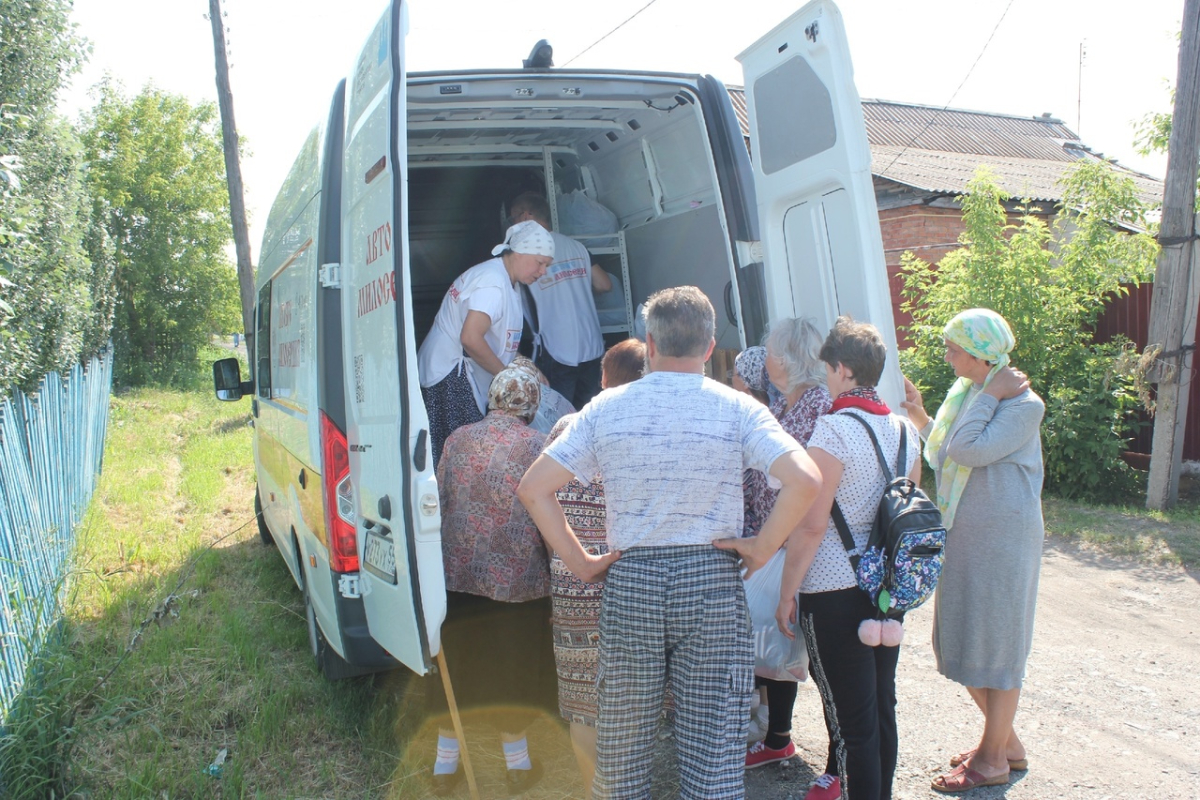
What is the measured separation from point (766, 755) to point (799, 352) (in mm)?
1592

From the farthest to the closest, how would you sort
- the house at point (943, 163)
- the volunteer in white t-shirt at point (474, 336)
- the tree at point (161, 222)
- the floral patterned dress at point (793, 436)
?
the tree at point (161, 222) < the house at point (943, 163) < the volunteer in white t-shirt at point (474, 336) < the floral patterned dress at point (793, 436)

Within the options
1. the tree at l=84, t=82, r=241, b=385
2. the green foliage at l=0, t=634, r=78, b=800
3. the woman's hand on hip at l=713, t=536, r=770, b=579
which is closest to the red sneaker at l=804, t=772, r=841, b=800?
the woman's hand on hip at l=713, t=536, r=770, b=579

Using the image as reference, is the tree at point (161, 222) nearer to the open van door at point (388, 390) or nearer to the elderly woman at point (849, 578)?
the open van door at point (388, 390)

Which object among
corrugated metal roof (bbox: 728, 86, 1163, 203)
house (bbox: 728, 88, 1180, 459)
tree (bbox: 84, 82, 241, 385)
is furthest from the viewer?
tree (bbox: 84, 82, 241, 385)

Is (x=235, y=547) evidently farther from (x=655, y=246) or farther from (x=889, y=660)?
(x=889, y=660)

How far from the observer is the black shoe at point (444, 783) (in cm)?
329

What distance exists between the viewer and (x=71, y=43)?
8.65 meters

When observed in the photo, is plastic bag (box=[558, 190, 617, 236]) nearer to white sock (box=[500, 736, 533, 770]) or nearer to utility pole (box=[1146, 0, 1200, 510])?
white sock (box=[500, 736, 533, 770])

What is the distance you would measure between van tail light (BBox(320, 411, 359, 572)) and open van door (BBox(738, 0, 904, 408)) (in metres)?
1.89

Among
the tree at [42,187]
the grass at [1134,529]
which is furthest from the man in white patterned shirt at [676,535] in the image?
the grass at [1134,529]

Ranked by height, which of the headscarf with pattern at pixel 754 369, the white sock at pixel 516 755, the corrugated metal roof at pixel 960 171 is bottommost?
the white sock at pixel 516 755

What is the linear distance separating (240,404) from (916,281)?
42.7 feet

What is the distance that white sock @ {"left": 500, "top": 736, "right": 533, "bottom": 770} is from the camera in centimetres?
333

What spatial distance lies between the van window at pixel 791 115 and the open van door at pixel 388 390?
163cm
